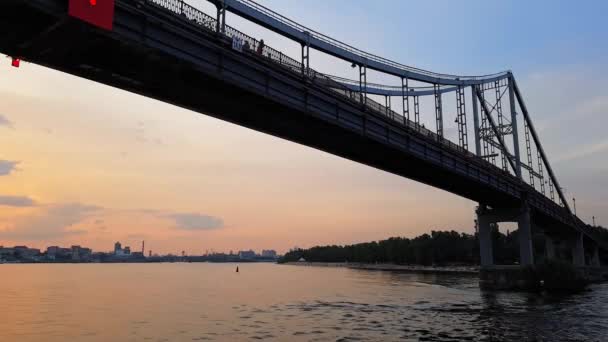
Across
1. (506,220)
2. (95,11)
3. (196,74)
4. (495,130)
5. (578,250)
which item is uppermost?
(495,130)

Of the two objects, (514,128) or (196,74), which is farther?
(514,128)

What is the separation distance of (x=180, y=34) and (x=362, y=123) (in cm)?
2019

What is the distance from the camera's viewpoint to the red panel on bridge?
2250cm

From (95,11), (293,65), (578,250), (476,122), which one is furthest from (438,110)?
(578,250)

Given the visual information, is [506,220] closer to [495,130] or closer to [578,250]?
[495,130]

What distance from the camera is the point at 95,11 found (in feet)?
76.6

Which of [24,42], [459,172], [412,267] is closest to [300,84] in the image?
[24,42]

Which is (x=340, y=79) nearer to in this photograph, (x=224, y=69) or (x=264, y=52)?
(x=264, y=52)

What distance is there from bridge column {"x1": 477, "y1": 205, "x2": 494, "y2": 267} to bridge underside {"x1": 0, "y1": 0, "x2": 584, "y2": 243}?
31473 millimetres

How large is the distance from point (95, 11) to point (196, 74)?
290 inches

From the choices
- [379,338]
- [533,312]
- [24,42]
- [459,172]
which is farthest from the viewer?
[459,172]

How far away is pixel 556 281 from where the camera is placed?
2613 inches

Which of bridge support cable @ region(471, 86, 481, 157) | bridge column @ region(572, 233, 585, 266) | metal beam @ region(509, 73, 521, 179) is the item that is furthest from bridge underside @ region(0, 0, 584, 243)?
bridge column @ region(572, 233, 585, 266)

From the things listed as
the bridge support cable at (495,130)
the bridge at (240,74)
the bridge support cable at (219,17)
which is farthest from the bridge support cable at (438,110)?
the bridge support cable at (219,17)
